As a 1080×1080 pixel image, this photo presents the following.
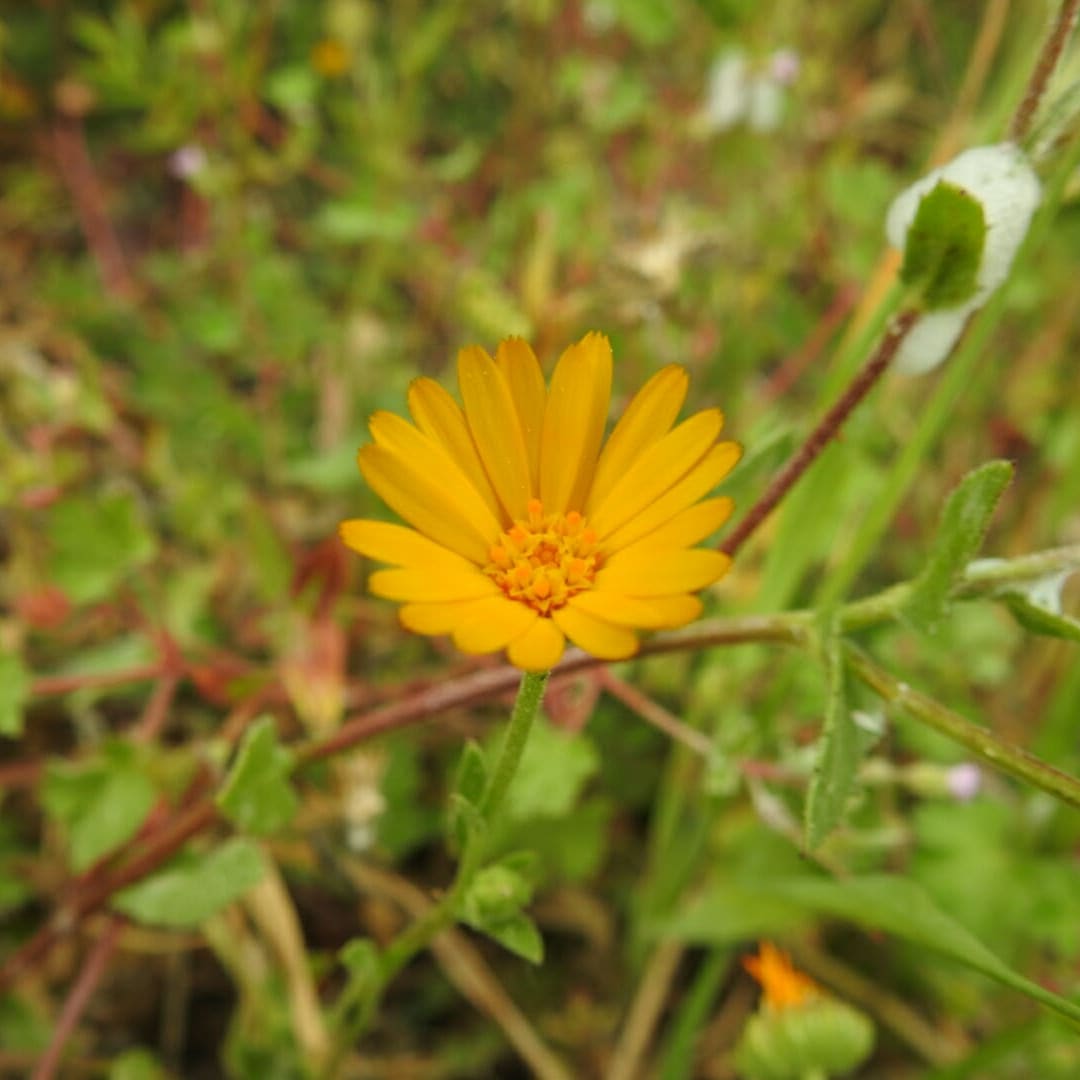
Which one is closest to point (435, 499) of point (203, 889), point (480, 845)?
point (480, 845)

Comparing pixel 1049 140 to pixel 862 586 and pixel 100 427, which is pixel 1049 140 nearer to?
→ pixel 862 586

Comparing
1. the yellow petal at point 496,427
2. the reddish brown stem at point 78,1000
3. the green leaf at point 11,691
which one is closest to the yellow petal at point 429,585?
the yellow petal at point 496,427

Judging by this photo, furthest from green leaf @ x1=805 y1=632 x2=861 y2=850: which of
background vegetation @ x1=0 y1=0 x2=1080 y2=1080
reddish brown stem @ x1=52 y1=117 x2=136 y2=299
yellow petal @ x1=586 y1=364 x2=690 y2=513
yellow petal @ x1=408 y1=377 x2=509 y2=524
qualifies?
reddish brown stem @ x1=52 y1=117 x2=136 y2=299

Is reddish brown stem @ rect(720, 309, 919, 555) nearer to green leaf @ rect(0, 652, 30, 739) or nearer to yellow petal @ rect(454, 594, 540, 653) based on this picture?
yellow petal @ rect(454, 594, 540, 653)

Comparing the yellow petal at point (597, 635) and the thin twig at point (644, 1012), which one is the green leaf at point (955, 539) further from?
the thin twig at point (644, 1012)

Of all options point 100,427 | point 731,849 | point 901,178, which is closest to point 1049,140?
point 731,849
